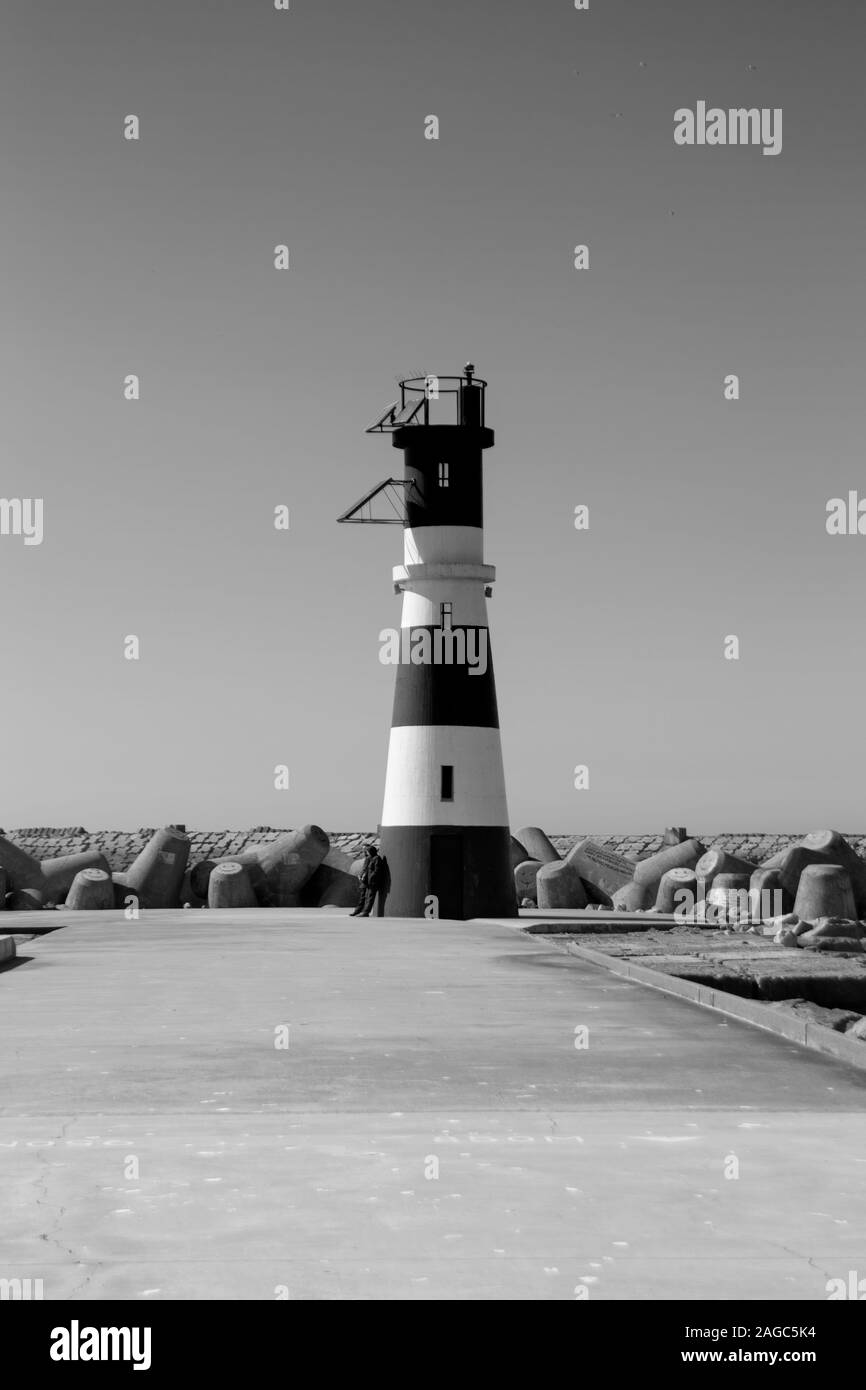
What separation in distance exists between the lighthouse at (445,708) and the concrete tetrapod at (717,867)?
535 cm

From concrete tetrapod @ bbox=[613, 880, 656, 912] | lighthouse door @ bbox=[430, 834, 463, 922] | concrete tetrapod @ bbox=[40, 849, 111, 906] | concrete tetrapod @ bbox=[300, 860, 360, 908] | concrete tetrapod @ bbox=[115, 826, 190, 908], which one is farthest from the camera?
concrete tetrapod @ bbox=[40, 849, 111, 906]

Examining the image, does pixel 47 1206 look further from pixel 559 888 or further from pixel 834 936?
pixel 559 888

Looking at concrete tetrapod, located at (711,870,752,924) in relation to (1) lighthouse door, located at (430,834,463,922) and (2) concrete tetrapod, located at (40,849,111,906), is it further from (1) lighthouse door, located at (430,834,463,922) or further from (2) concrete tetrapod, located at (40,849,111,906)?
(2) concrete tetrapod, located at (40,849,111,906)

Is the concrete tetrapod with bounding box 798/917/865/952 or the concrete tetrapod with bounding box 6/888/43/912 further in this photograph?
the concrete tetrapod with bounding box 6/888/43/912

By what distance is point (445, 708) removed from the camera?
27.6 metres

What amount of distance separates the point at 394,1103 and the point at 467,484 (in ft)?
67.6

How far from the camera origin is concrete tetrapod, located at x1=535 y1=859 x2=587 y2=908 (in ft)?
112

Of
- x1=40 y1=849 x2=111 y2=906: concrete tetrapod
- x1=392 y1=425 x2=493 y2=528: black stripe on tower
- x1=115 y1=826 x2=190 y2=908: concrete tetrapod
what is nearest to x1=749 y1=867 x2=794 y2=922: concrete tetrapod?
x1=392 y1=425 x2=493 y2=528: black stripe on tower

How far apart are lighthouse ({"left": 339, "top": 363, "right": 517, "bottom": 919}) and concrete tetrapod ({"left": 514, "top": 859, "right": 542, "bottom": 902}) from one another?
7.80 meters

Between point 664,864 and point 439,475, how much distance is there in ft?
36.2

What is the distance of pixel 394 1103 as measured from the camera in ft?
27.1
